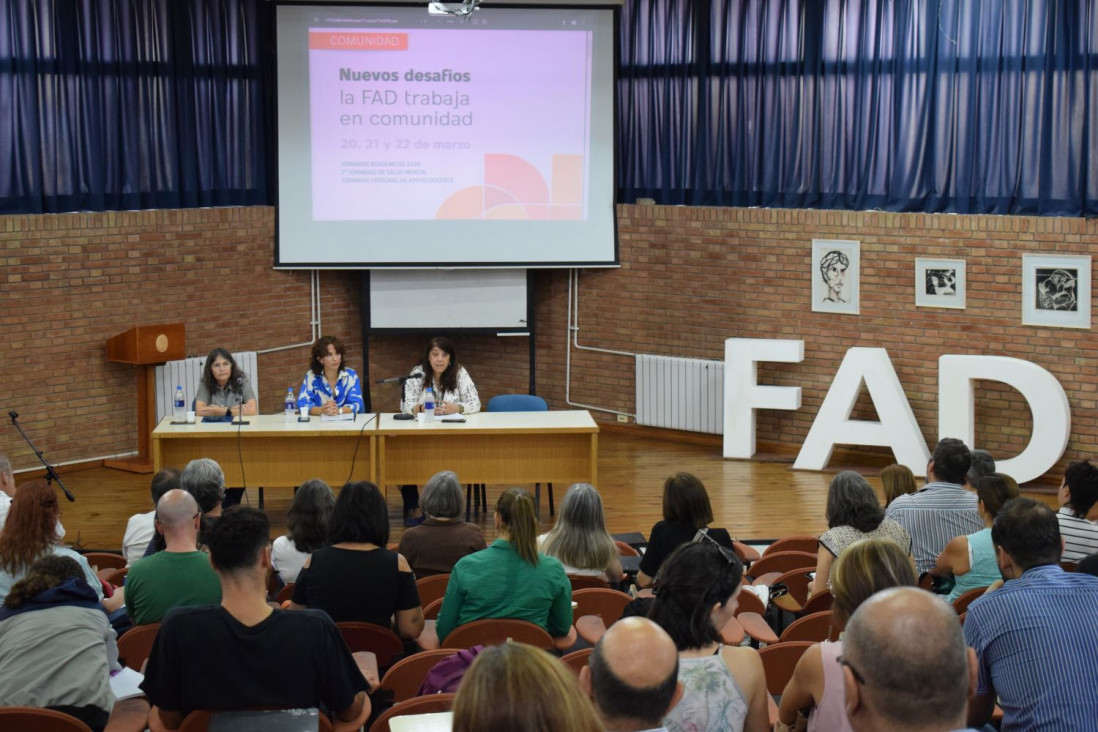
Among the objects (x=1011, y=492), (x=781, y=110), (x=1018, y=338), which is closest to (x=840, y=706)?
(x=1011, y=492)

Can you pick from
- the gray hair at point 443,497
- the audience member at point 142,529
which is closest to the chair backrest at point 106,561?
the audience member at point 142,529

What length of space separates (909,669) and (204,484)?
13.6 feet

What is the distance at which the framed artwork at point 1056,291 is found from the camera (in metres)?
8.80

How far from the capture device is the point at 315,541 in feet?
16.9

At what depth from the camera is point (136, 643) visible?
4148mm

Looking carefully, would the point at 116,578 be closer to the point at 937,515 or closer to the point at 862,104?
the point at 937,515

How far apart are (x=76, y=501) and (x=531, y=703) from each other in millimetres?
7761

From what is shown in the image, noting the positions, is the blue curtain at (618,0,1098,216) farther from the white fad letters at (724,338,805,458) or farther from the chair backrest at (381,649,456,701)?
the chair backrest at (381,649,456,701)

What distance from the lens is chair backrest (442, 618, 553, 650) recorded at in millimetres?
4137

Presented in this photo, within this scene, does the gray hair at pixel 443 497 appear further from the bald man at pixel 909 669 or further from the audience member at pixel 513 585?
the bald man at pixel 909 669

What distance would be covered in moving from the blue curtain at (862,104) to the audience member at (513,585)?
6164 millimetres

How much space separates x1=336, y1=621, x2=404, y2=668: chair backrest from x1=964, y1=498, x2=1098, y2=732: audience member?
1939mm

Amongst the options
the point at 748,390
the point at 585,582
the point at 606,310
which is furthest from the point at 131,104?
the point at 585,582

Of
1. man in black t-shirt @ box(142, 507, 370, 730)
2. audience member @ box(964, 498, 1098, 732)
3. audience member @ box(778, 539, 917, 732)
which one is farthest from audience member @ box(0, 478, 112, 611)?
audience member @ box(964, 498, 1098, 732)
